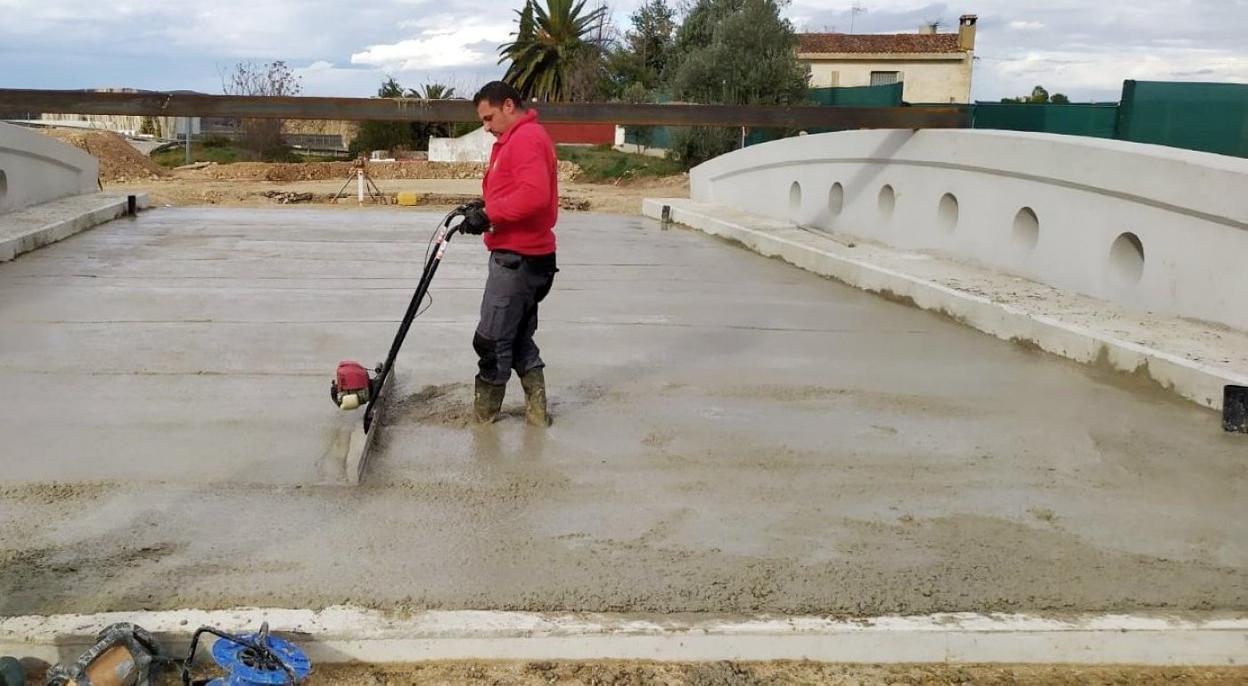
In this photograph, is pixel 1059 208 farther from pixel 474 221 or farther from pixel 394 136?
pixel 394 136

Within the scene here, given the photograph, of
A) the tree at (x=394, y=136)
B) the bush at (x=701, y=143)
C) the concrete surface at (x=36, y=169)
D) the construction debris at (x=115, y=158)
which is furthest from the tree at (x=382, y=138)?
the concrete surface at (x=36, y=169)

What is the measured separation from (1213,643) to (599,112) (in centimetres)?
951

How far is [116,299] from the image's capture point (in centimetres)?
917

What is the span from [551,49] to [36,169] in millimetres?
38693

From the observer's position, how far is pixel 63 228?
1282 centimetres

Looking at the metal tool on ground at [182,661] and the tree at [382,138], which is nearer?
the metal tool on ground at [182,661]

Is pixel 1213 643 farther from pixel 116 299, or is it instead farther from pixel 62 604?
pixel 116 299

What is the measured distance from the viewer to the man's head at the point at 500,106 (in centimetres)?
540

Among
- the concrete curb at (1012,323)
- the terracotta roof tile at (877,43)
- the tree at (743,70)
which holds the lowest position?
the concrete curb at (1012,323)

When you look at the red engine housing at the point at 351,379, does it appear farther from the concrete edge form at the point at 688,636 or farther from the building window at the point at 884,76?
the building window at the point at 884,76

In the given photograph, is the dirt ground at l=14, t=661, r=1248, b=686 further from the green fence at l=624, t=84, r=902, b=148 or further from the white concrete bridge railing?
the green fence at l=624, t=84, r=902, b=148

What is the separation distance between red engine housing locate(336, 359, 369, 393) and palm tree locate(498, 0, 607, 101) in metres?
46.1

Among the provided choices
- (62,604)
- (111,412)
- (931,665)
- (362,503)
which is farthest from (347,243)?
(931,665)

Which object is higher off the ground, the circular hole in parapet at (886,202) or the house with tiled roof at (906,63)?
the house with tiled roof at (906,63)
